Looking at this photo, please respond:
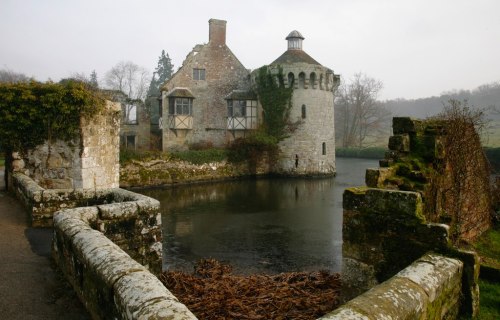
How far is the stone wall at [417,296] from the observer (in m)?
2.52

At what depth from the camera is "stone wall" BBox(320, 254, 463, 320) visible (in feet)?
8.25

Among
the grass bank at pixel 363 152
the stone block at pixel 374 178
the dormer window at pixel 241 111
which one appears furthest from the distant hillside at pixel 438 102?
the stone block at pixel 374 178

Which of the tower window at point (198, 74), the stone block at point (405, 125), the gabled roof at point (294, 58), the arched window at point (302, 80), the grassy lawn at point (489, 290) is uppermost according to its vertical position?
the gabled roof at point (294, 58)

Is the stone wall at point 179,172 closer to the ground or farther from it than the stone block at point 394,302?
closer to the ground

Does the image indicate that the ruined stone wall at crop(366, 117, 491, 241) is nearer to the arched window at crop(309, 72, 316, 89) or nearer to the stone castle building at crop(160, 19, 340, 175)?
the stone castle building at crop(160, 19, 340, 175)

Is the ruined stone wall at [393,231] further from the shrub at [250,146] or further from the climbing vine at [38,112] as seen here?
the shrub at [250,146]

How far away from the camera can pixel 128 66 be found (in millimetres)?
64438

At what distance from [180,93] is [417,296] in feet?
91.2

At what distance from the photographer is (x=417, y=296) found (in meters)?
2.84

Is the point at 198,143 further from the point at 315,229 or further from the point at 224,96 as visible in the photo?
the point at 315,229

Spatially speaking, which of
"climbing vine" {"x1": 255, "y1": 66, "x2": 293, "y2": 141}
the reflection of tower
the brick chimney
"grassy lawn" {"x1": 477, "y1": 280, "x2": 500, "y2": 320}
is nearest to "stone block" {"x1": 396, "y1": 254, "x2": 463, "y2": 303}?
"grassy lawn" {"x1": 477, "y1": 280, "x2": 500, "y2": 320}

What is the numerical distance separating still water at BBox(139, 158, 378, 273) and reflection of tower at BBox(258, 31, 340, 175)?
519 centimetres

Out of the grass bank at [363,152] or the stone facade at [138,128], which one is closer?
the stone facade at [138,128]

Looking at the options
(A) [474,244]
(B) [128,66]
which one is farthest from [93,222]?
(B) [128,66]
